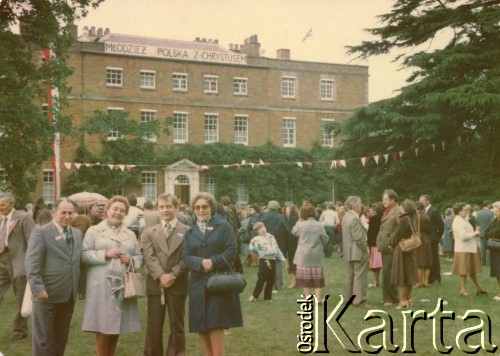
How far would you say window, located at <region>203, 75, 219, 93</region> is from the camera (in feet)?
147

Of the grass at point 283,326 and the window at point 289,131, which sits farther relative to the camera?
the window at point 289,131

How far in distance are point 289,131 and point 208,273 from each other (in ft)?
133

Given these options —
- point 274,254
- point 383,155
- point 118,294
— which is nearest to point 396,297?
point 274,254

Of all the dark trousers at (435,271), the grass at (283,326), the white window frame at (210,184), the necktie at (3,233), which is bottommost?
the grass at (283,326)

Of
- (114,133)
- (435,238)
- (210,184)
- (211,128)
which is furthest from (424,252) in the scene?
(211,128)

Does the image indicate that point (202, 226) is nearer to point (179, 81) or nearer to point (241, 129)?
point (179, 81)

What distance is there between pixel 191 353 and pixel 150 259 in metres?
1.48

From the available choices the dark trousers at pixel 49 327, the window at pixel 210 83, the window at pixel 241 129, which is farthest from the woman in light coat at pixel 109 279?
the window at pixel 241 129

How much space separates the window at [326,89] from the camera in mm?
49156

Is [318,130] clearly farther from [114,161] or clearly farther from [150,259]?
[150,259]

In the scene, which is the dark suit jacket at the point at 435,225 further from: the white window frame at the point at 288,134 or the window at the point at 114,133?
the white window frame at the point at 288,134

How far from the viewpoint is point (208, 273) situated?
7.27 meters

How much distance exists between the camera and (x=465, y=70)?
26094 mm

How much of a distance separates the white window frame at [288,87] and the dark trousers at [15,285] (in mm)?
38575
